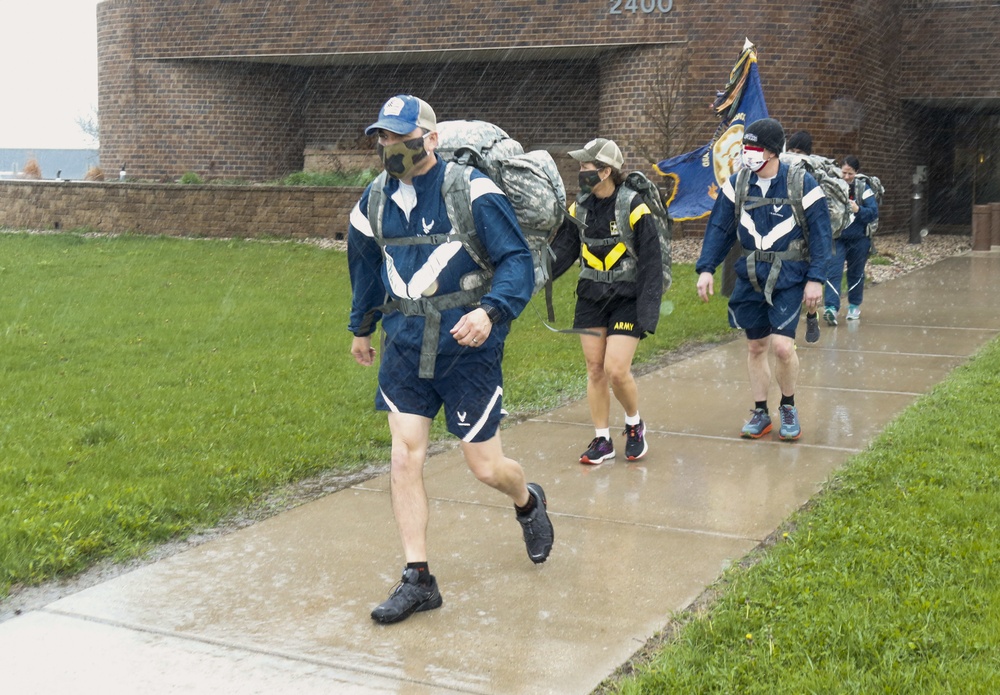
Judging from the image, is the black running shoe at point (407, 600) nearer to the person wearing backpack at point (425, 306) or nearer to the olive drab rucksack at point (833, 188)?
the person wearing backpack at point (425, 306)

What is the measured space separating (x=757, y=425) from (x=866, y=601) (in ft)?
10.5

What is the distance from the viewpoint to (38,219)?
2642cm

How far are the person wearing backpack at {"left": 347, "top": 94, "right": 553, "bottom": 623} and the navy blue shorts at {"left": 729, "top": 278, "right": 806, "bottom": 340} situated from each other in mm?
2926

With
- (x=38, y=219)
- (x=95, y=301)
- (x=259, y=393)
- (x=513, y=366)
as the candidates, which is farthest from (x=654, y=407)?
(x=38, y=219)

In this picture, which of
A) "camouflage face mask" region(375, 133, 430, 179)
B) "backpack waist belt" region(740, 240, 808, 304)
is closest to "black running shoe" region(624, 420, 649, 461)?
"backpack waist belt" region(740, 240, 808, 304)

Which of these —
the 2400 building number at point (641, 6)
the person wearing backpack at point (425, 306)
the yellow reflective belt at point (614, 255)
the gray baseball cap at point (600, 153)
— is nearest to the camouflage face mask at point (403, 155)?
the person wearing backpack at point (425, 306)

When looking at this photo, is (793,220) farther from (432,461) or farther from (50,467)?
(50,467)

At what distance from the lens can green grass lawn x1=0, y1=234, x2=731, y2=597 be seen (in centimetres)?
566

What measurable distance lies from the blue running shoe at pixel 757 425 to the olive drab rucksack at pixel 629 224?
1.36 m

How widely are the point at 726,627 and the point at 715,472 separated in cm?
251

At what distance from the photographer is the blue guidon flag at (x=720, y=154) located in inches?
498

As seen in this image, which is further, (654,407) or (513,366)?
(513,366)

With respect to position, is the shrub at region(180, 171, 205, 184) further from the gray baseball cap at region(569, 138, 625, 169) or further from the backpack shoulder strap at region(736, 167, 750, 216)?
the gray baseball cap at region(569, 138, 625, 169)

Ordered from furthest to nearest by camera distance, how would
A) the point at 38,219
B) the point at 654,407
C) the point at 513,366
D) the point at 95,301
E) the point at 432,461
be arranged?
the point at 38,219, the point at 95,301, the point at 513,366, the point at 654,407, the point at 432,461
